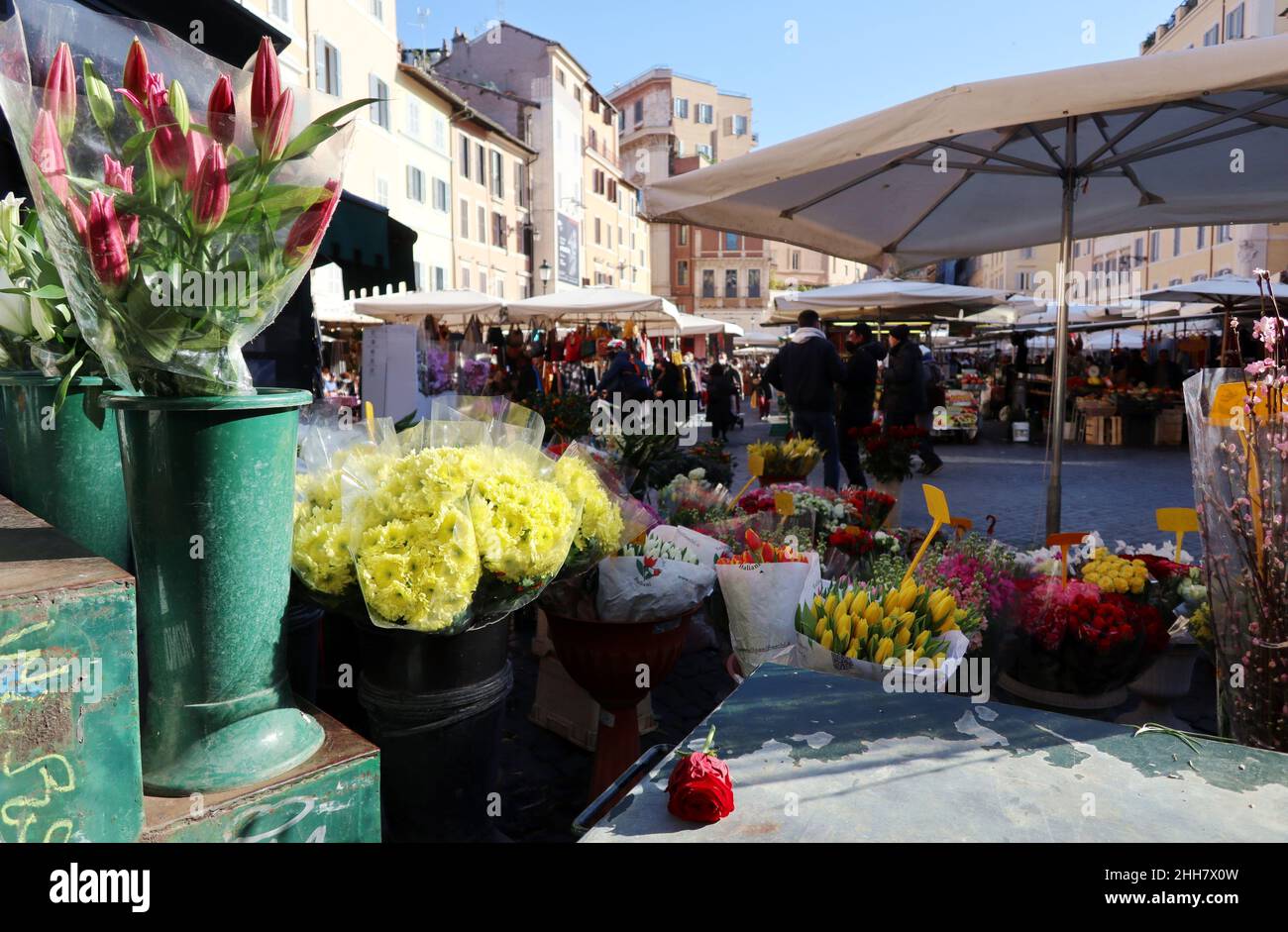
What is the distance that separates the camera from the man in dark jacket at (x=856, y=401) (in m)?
9.01

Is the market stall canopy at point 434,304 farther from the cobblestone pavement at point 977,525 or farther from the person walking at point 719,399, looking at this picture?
the cobblestone pavement at point 977,525

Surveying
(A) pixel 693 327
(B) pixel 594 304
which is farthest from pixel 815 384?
(A) pixel 693 327

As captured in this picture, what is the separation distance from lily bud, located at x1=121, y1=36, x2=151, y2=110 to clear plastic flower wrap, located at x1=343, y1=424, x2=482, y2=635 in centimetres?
96

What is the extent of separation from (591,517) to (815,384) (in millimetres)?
6186

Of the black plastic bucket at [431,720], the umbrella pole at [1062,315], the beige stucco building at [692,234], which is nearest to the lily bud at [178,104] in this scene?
the black plastic bucket at [431,720]

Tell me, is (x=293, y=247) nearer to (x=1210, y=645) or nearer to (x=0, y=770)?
(x=0, y=770)

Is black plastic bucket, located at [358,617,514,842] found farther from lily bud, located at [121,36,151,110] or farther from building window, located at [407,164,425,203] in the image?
building window, located at [407,164,425,203]

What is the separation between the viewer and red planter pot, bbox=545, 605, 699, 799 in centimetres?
321

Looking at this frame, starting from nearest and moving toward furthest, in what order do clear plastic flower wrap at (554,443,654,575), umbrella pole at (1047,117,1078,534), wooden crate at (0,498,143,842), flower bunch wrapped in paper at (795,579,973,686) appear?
1. wooden crate at (0,498,143,842)
2. flower bunch wrapped in paper at (795,579,973,686)
3. clear plastic flower wrap at (554,443,654,575)
4. umbrella pole at (1047,117,1078,534)

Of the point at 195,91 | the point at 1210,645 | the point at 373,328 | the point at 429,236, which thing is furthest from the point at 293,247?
the point at 429,236

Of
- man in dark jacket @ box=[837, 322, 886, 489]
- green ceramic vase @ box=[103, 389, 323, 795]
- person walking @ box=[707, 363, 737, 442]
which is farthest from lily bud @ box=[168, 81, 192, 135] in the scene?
person walking @ box=[707, 363, 737, 442]

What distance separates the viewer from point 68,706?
1.40 metres

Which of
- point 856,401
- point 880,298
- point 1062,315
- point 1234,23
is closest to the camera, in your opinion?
point 1062,315

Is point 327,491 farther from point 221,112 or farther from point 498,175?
point 498,175
